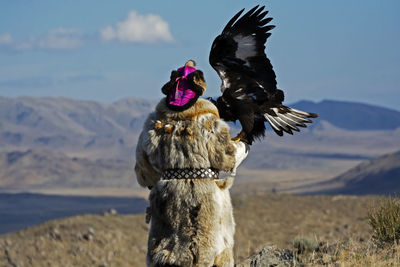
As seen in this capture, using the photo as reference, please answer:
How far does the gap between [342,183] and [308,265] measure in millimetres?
75348

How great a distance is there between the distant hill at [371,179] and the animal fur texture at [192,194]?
67.0 m

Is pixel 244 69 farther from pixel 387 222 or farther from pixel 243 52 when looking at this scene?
pixel 387 222

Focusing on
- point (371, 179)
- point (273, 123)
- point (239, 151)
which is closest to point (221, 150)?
point (239, 151)

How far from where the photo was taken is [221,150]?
5008mm

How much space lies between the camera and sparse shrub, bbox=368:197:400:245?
7.85 metres

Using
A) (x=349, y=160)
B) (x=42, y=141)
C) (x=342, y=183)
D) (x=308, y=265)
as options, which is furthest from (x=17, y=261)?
(x=42, y=141)

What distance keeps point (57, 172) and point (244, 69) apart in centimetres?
10091

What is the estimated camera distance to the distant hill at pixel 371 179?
238ft

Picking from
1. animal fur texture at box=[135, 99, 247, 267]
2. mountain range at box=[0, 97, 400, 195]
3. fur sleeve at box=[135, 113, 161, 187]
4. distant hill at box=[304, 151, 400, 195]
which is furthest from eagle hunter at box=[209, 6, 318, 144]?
mountain range at box=[0, 97, 400, 195]

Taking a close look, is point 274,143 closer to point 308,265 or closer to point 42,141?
point 42,141

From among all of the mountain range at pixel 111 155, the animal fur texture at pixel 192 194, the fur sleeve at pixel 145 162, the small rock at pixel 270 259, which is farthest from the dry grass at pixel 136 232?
the mountain range at pixel 111 155

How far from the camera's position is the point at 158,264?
5020mm

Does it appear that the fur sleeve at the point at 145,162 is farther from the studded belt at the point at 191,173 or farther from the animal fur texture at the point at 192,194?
the studded belt at the point at 191,173

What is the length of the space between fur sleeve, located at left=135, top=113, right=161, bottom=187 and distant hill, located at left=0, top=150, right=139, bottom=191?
88.2 m
